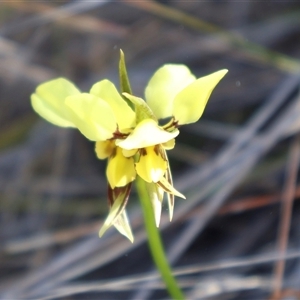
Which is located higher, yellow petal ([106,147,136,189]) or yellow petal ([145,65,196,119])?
yellow petal ([145,65,196,119])

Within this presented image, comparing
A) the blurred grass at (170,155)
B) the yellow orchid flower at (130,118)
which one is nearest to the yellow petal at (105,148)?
the yellow orchid flower at (130,118)

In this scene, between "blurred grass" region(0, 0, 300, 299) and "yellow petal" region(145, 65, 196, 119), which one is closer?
"yellow petal" region(145, 65, 196, 119)

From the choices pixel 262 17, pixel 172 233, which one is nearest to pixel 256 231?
pixel 172 233

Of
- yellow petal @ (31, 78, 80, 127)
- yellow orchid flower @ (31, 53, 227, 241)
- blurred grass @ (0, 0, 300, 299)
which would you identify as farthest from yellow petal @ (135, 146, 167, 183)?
blurred grass @ (0, 0, 300, 299)

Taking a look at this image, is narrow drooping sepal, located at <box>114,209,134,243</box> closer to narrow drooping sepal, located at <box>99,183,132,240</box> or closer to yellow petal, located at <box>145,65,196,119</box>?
narrow drooping sepal, located at <box>99,183,132,240</box>

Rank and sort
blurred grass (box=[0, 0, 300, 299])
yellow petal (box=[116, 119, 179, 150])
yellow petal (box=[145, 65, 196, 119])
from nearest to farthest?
yellow petal (box=[116, 119, 179, 150]) < yellow petal (box=[145, 65, 196, 119]) < blurred grass (box=[0, 0, 300, 299])

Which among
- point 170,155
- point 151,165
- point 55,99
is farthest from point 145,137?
point 170,155

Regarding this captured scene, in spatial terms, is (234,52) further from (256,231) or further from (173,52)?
(256,231)

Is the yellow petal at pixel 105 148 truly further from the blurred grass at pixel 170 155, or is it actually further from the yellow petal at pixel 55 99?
the blurred grass at pixel 170 155
